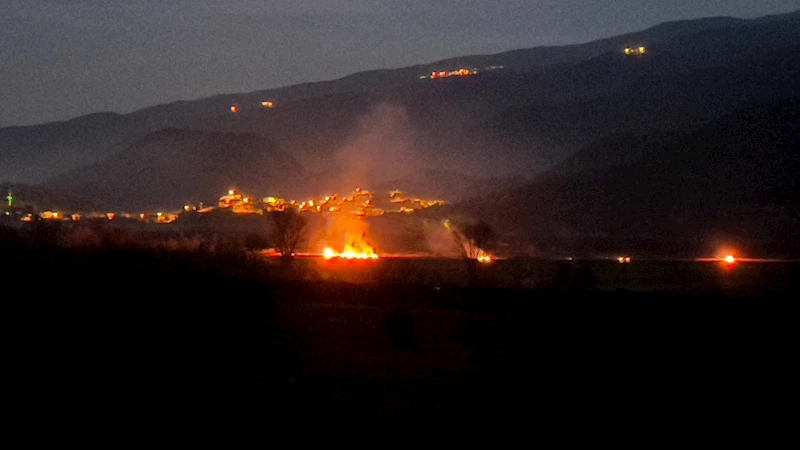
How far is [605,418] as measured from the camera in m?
12.6

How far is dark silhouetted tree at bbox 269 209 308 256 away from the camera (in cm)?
5175

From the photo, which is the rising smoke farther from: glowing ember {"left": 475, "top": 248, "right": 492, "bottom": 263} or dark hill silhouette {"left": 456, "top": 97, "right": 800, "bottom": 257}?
glowing ember {"left": 475, "top": 248, "right": 492, "bottom": 263}

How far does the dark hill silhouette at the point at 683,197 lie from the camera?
5709 cm

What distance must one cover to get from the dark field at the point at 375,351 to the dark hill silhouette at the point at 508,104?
231 ft

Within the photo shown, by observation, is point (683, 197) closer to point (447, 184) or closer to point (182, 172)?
point (447, 184)

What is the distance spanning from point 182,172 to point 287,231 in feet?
178

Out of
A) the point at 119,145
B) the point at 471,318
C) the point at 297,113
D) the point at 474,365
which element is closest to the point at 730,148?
the point at 471,318

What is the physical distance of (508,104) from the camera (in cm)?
12294

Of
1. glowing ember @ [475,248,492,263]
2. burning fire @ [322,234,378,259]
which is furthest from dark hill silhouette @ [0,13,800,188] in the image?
glowing ember @ [475,248,492,263]

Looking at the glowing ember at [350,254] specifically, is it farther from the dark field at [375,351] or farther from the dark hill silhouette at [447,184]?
the dark hill silhouette at [447,184]

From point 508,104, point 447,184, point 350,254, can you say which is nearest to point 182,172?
point 447,184

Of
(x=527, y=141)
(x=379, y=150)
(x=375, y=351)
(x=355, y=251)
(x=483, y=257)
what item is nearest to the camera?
(x=375, y=351)

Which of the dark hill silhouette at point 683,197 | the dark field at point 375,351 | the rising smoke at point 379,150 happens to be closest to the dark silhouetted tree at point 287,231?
the dark hill silhouette at point 683,197

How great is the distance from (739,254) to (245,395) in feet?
137
